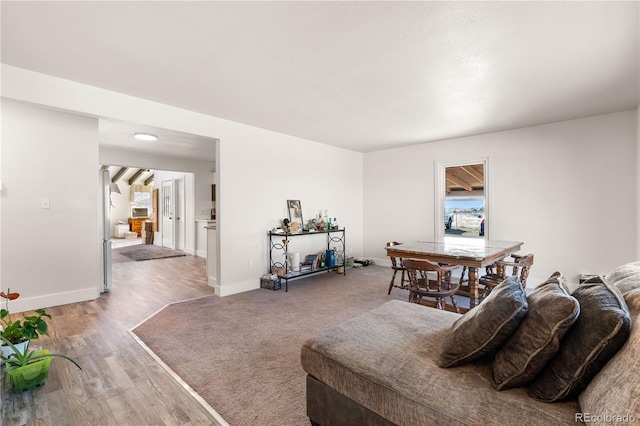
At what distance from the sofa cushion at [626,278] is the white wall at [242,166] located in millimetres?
3815

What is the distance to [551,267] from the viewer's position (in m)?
4.28

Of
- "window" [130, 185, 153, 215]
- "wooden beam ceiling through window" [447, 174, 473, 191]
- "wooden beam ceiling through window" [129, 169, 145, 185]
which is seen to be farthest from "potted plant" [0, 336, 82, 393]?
"window" [130, 185, 153, 215]

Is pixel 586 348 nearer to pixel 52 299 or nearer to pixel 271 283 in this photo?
pixel 271 283

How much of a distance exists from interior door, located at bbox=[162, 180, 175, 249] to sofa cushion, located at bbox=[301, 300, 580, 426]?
8037 mm

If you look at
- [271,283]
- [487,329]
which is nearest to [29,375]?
[487,329]

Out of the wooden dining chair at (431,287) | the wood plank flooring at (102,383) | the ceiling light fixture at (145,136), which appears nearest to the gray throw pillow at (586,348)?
the wood plank flooring at (102,383)

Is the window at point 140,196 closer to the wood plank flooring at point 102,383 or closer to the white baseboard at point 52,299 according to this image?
the white baseboard at point 52,299

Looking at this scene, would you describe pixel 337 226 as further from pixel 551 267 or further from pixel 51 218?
pixel 51 218

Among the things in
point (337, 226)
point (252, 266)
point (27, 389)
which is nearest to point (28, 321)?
point (27, 389)

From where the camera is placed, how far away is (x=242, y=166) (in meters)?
4.28

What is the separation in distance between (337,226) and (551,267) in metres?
3.37

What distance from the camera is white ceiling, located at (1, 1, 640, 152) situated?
1.88 metres

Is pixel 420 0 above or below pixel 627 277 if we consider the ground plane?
above

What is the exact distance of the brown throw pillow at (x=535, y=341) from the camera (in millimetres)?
1023
